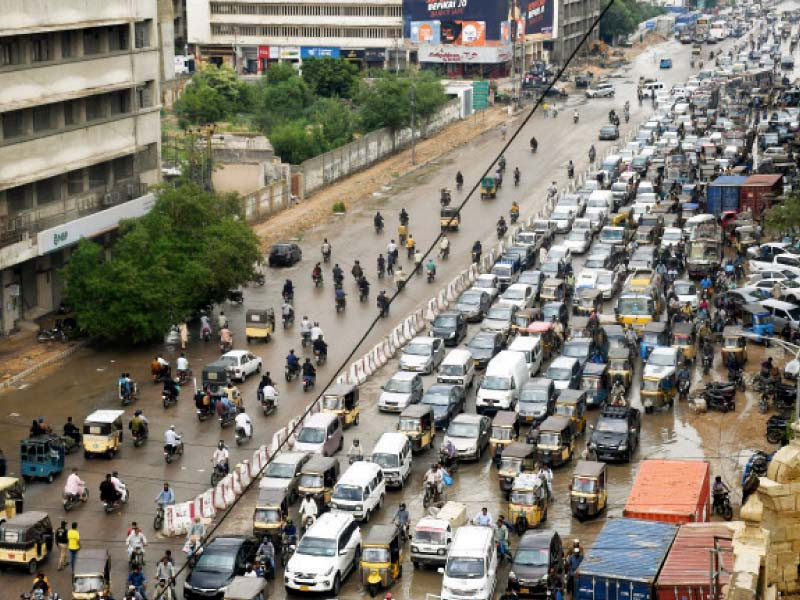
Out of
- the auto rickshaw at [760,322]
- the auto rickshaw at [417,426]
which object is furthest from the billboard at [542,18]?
the auto rickshaw at [417,426]

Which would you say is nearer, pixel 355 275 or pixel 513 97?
pixel 355 275

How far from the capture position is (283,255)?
67.8 m

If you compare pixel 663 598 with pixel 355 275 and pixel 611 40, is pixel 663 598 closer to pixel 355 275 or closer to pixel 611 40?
pixel 355 275

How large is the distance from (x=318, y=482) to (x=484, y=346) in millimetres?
14424

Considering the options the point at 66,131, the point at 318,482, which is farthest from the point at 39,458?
the point at 66,131

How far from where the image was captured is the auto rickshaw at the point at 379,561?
34.5 m

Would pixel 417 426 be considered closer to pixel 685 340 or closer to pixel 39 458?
pixel 39 458

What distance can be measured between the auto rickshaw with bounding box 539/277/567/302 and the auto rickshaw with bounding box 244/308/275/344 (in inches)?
414

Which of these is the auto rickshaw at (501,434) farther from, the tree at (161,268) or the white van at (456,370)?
the tree at (161,268)

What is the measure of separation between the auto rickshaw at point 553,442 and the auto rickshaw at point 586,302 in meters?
15.3

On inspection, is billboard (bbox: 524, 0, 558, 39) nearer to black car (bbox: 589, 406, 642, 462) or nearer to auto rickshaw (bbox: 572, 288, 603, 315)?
auto rickshaw (bbox: 572, 288, 603, 315)

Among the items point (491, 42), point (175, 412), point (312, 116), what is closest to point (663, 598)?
point (175, 412)

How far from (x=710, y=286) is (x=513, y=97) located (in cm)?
6457

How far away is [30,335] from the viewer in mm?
56531
